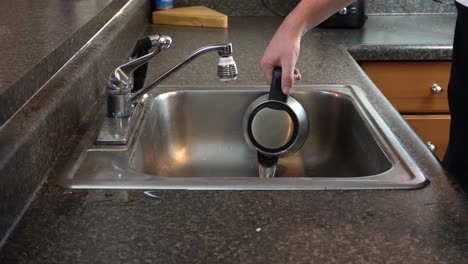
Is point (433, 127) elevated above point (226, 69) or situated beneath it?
situated beneath

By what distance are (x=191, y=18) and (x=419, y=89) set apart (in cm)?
75

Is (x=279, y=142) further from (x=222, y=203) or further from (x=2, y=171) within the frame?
(x=2, y=171)

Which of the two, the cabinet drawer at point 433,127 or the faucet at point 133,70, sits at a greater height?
the faucet at point 133,70

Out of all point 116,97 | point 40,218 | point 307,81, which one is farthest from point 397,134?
point 40,218

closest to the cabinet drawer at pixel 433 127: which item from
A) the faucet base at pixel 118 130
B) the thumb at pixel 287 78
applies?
the thumb at pixel 287 78

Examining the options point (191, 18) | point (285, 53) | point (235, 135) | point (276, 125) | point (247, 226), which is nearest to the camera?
point (247, 226)

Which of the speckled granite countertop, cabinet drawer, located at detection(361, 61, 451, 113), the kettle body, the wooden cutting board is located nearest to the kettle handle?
the kettle body

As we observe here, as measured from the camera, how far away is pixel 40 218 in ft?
2.20

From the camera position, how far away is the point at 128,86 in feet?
3.22

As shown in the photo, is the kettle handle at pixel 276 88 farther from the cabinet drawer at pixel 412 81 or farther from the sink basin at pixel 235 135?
the cabinet drawer at pixel 412 81

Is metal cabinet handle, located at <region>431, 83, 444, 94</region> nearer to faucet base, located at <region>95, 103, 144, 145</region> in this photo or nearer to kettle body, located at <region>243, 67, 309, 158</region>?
kettle body, located at <region>243, 67, 309, 158</region>

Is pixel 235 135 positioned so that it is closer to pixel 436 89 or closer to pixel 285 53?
pixel 285 53

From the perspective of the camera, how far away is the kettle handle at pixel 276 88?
0.98 m

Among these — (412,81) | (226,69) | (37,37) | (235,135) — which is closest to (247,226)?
(226,69)
